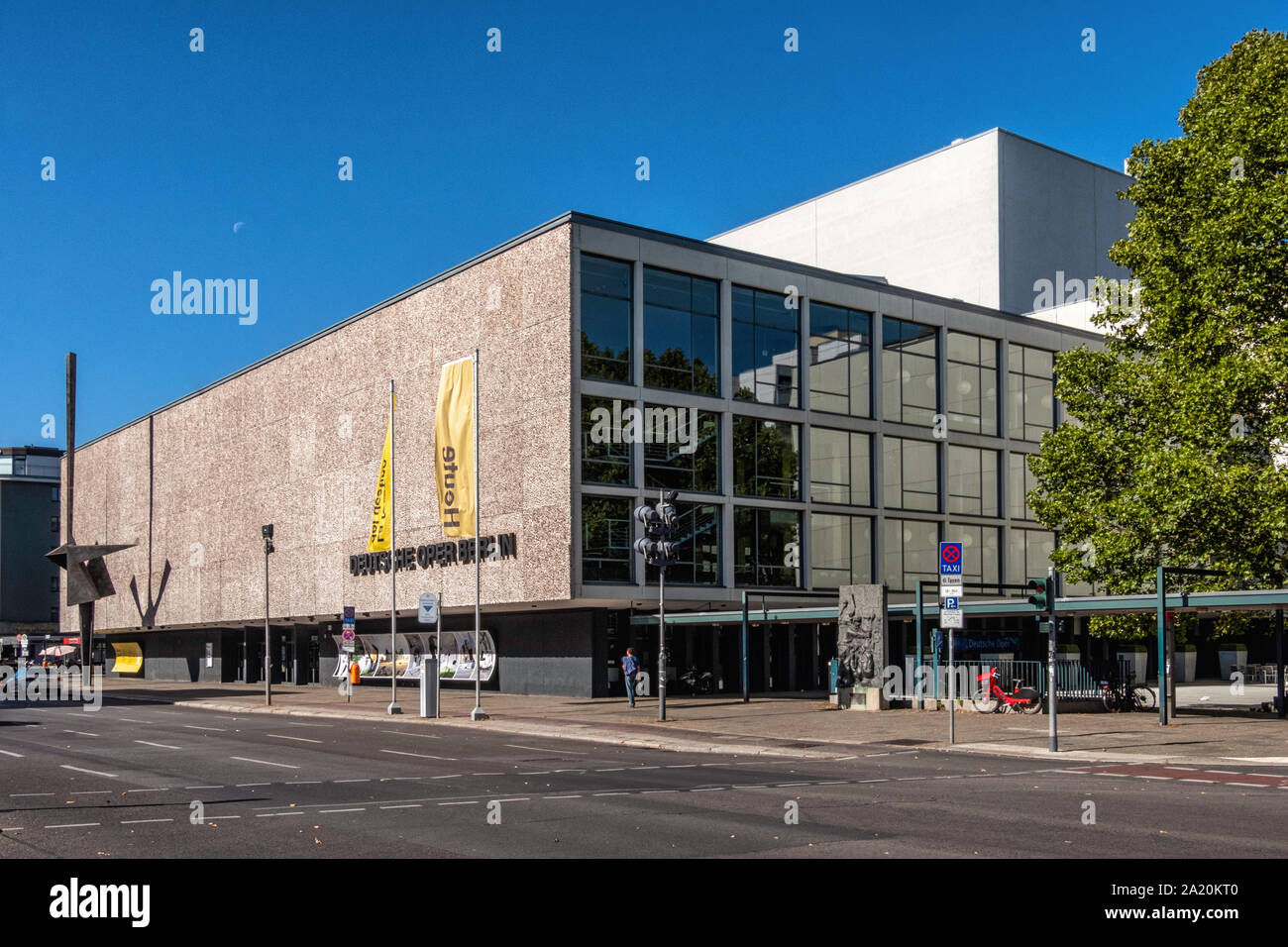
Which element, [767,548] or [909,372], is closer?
[767,548]

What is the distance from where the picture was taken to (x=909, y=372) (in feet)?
167

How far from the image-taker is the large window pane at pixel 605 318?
1633 inches

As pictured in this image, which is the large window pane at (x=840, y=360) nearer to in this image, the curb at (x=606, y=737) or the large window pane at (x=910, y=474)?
the large window pane at (x=910, y=474)

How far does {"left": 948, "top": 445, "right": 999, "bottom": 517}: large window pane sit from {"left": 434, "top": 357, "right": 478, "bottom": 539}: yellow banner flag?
22.2 meters

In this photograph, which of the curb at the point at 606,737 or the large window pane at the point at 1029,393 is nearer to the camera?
the curb at the point at 606,737

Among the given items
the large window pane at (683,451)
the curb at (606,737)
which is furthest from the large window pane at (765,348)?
the curb at (606,737)

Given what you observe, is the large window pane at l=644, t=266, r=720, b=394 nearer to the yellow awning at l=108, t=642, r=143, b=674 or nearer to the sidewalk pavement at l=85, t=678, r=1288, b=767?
the sidewalk pavement at l=85, t=678, r=1288, b=767

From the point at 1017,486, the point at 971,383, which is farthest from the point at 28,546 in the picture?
the point at 1017,486

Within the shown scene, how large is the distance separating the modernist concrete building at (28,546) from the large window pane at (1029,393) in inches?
4330

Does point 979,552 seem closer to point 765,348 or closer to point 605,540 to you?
point 765,348

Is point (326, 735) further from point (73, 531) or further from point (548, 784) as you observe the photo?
point (73, 531)

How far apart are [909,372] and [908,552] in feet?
24.4

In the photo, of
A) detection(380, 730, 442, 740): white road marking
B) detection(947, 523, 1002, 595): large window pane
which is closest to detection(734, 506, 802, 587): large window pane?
detection(947, 523, 1002, 595): large window pane

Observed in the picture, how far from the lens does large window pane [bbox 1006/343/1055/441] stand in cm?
5441
